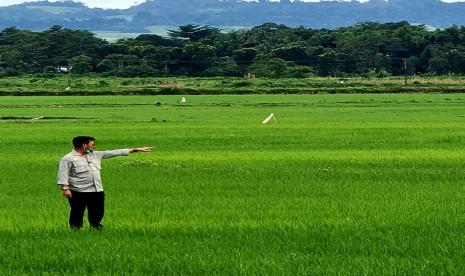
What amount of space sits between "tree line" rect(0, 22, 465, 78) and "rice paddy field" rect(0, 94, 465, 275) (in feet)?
238

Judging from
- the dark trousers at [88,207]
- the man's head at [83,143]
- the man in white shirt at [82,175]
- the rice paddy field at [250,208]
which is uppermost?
the man's head at [83,143]

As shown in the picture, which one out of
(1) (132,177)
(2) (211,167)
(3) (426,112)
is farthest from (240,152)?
(3) (426,112)

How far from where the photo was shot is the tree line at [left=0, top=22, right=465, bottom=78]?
101 m

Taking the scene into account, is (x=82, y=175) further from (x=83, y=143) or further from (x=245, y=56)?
(x=245, y=56)

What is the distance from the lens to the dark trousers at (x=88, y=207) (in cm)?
1130

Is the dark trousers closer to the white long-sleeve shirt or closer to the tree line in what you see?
the white long-sleeve shirt

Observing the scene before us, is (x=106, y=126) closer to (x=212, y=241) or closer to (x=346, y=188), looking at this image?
(x=346, y=188)

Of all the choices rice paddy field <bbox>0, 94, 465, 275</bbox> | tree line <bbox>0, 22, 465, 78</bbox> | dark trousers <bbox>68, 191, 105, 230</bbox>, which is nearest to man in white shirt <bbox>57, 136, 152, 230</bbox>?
dark trousers <bbox>68, 191, 105, 230</bbox>

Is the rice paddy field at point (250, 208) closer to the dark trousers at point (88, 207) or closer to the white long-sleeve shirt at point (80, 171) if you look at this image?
the dark trousers at point (88, 207)

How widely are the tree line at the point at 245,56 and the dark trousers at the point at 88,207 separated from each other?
88.5m

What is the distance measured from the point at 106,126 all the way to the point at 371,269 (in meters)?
27.7

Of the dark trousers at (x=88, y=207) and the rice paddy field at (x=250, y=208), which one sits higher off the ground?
the dark trousers at (x=88, y=207)

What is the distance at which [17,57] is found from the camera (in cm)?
10669

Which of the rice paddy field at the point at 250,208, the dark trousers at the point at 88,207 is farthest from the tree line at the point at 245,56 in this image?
the dark trousers at the point at 88,207
